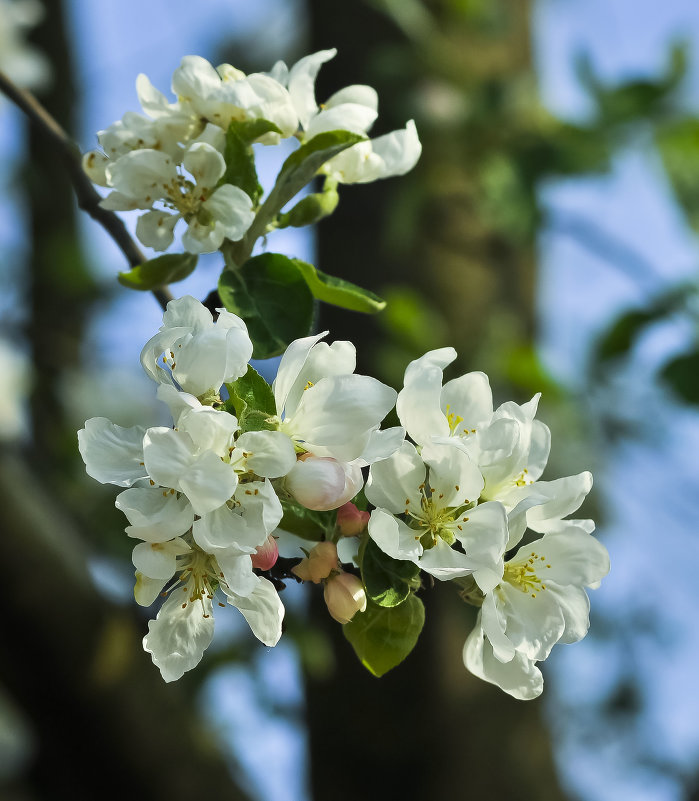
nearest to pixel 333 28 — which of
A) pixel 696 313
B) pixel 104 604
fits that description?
pixel 696 313

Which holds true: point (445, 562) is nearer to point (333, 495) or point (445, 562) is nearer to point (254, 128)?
point (333, 495)

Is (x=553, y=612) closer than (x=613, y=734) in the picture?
Yes

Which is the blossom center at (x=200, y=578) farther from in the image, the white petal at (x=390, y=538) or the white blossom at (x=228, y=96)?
the white blossom at (x=228, y=96)

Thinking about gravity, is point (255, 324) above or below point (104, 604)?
above

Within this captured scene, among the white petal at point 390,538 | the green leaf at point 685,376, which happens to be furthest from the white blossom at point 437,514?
the green leaf at point 685,376

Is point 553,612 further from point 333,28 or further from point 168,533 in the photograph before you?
point 333,28

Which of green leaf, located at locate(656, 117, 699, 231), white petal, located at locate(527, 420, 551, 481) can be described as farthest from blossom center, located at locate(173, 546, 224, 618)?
green leaf, located at locate(656, 117, 699, 231)
